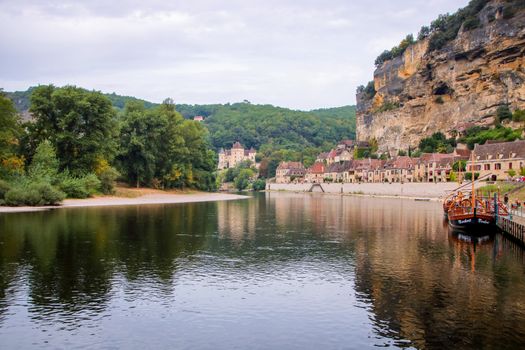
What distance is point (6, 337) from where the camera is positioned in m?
13.9

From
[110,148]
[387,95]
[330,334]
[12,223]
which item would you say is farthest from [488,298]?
[387,95]

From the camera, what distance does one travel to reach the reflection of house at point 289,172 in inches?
6516

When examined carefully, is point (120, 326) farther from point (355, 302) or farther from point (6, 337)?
point (355, 302)

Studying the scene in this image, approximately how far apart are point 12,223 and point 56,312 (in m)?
26.0

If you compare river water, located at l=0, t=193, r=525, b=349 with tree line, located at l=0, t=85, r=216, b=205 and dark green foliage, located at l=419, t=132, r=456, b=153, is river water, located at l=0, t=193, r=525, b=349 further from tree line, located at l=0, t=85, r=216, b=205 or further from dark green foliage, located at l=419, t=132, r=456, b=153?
dark green foliage, located at l=419, t=132, r=456, b=153

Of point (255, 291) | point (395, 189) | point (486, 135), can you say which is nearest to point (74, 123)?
point (255, 291)

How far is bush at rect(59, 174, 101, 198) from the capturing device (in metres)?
65.2

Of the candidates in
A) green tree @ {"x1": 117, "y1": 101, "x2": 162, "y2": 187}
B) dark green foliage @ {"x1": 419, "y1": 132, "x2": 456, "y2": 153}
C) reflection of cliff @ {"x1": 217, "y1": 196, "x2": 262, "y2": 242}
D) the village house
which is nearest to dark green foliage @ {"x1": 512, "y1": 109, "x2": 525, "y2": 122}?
dark green foliage @ {"x1": 419, "y1": 132, "x2": 456, "y2": 153}

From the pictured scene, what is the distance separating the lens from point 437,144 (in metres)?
114

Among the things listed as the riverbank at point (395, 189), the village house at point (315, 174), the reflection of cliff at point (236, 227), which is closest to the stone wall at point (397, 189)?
the riverbank at point (395, 189)

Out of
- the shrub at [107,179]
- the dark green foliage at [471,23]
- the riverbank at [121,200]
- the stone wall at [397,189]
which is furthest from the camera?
the dark green foliage at [471,23]

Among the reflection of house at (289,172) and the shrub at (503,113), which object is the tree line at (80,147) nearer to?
the shrub at (503,113)

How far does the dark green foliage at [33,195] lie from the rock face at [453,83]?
85.4 meters

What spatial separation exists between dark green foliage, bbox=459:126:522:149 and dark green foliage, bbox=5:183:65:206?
7541cm
